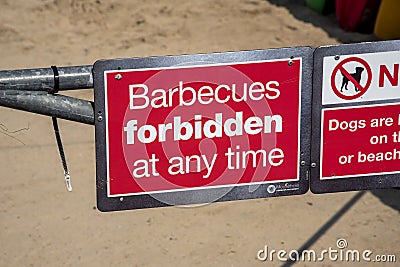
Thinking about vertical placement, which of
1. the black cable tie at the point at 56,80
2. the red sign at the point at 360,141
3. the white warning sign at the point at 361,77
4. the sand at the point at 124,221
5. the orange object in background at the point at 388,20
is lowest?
the sand at the point at 124,221

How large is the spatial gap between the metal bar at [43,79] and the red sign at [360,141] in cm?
99

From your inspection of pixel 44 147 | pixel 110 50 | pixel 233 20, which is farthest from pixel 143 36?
pixel 44 147

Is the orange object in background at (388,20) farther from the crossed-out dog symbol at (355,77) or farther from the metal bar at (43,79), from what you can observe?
the metal bar at (43,79)

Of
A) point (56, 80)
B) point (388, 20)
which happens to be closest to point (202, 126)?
point (56, 80)

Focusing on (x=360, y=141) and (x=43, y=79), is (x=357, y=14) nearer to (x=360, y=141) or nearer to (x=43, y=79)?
(x=360, y=141)

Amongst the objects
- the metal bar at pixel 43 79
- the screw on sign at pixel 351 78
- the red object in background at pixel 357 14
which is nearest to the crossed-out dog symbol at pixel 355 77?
the screw on sign at pixel 351 78

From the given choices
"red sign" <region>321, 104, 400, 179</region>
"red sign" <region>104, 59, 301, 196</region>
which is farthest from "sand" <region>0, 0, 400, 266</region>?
"red sign" <region>321, 104, 400, 179</region>

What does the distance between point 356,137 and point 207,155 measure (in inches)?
25.5

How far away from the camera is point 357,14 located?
10.6 metres

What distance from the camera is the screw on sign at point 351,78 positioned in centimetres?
343

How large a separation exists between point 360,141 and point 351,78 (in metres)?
0.29

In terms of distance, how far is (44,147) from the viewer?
8.21m

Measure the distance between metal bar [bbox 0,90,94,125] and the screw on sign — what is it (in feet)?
3.27

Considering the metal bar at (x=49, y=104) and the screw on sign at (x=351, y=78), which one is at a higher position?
the metal bar at (x=49, y=104)
